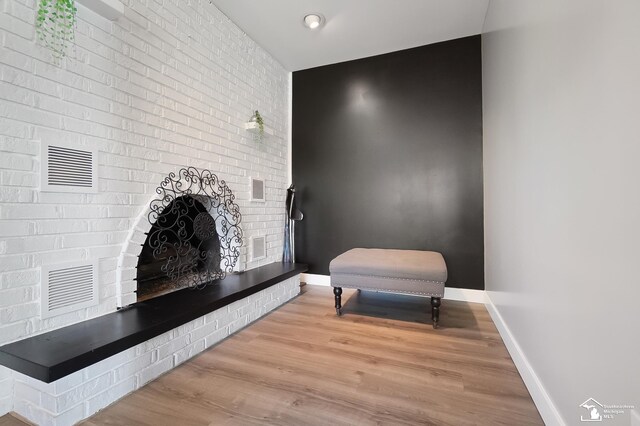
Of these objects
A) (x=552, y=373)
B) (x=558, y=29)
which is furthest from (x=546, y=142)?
(x=552, y=373)

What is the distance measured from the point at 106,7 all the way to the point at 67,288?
4.79 ft

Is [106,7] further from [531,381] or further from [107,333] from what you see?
[531,381]

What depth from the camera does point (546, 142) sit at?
47.8 inches

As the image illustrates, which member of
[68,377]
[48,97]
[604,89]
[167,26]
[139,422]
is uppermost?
[167,26]

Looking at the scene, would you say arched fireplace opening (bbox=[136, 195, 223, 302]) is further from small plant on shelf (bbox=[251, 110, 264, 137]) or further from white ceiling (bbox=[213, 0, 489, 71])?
white ceiling (bbox=[213, 0, 489, 71])

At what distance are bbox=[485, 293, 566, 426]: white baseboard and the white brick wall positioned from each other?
7.24ft

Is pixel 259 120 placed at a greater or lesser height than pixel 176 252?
greater

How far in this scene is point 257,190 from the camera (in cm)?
288

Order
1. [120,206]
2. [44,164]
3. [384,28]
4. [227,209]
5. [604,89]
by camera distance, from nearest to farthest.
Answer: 1. [604,89]
2. [44,164]
3. [120,206]
4. [227,209]
5. [384,28]

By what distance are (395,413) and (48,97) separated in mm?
2202

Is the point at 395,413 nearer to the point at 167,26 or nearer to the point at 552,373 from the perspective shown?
the point at 552,373

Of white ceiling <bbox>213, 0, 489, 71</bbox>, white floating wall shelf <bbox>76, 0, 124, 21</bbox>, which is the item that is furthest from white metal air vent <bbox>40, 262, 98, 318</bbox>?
white ceiling <bbox>213, 0, 489, 71</bbox>

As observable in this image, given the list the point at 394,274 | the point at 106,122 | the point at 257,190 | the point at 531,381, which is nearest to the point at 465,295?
the point at 394,274

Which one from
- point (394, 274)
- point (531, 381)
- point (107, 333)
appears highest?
point (394, 274)
